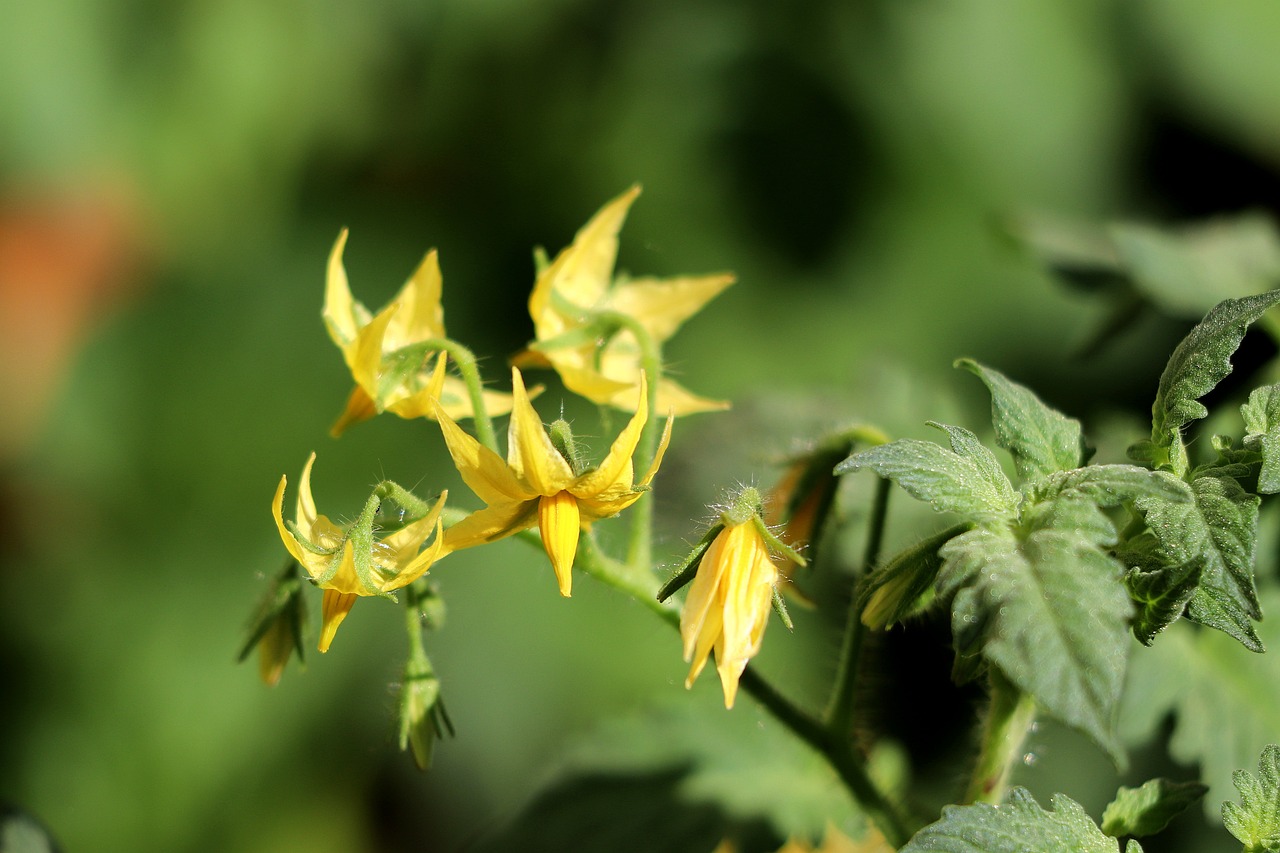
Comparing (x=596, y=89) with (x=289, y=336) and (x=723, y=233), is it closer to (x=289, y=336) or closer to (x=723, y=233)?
(x=723, y=233)

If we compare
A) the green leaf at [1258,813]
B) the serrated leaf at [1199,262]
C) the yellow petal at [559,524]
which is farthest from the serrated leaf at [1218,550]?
the serrated leaf at [1199,262]

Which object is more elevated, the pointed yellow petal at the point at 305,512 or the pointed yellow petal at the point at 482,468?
the pointed yellow petal at the point at 482,468

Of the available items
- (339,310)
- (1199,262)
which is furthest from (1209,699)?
(339,310)

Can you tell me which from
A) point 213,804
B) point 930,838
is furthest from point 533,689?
point 930,838

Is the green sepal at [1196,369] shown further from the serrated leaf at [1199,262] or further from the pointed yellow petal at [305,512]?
the pointed yellow petal at [305,512]

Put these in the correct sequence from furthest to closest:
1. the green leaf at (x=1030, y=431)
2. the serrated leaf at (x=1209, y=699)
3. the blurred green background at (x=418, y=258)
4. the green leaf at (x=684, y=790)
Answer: the blurred green background at (x=418, y=258) → the green leaf at (x=684, y=790) → the serrated leaf at (x=1209, y=699) → the green leaf at (x=1030, y=431)
